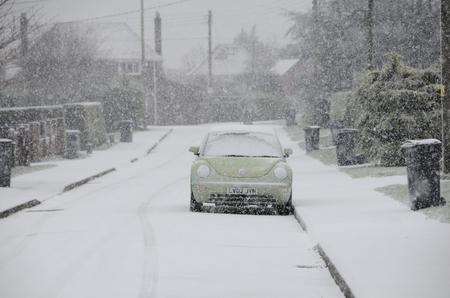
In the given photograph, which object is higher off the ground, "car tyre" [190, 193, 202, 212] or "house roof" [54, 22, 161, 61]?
"house roof" [54, 22, 161, 61]

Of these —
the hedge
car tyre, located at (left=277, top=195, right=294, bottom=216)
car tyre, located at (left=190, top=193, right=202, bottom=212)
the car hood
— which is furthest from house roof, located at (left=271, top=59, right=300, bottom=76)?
car tyre, located at (left=190, top=193, right=202, bottom=212)

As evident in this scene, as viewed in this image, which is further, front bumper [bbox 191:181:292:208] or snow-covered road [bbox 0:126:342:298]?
front bumper [bbox 191:181:292:208]

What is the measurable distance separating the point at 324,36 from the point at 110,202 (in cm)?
3938

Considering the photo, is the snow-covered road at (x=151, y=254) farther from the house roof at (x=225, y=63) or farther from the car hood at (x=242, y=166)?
the house roof at (x=225, y=63)

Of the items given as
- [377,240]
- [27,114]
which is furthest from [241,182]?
[27,114]

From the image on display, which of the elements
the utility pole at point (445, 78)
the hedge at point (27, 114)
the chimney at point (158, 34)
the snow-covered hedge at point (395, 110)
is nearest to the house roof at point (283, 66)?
the chimney at point (158, 34)

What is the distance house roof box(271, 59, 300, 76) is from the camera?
105 m

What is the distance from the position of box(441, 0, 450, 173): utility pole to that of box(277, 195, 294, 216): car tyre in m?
4.62

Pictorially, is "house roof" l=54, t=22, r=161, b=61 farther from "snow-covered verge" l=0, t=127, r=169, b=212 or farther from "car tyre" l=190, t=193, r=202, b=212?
"car tyre" l=190, t=193, r=202, b=212

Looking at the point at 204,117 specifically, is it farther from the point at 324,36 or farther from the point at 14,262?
the point at 14,262

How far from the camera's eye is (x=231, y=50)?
403 feet

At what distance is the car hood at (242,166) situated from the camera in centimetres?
1542

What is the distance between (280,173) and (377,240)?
428 centimetres

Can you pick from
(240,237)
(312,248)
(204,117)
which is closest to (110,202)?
(240,237)
